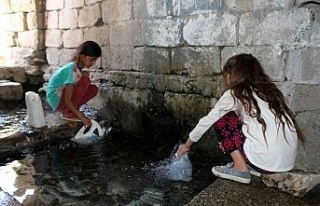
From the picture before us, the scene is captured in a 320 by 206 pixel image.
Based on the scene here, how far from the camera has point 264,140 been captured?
2.37 m

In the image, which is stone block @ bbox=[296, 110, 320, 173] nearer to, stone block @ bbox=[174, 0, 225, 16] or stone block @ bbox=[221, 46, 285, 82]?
stone block @ bbox=[221, 46, 285, 82]

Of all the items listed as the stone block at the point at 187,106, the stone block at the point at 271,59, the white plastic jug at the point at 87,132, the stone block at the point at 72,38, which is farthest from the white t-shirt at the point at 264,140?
the stone block at the point at 72,38

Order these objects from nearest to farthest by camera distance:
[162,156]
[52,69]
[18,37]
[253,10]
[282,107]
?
[282,107], [253,10], [162,156], [52,69], [18,37]

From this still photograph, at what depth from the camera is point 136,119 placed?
14.4 ft

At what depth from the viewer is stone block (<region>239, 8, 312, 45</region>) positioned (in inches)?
104

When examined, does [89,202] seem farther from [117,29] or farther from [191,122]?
[117,29]

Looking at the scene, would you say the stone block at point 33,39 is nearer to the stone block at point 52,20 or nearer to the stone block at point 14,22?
the stone block at point 14,22

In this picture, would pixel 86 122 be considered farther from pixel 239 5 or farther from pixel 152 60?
pixel 239 5

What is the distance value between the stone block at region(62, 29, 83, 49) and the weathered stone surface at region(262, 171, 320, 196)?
13.0 feet

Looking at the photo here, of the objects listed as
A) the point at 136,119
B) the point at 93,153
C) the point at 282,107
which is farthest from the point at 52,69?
the point at 282,107

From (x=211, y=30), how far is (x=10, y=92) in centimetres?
346

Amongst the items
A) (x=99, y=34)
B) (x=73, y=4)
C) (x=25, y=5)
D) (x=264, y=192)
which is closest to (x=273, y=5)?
(x=264, y=192)

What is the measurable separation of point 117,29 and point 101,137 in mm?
1445

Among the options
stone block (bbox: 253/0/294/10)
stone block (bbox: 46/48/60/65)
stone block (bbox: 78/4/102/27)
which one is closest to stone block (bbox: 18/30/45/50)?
stone block (bbox: 46/48/60/65)
